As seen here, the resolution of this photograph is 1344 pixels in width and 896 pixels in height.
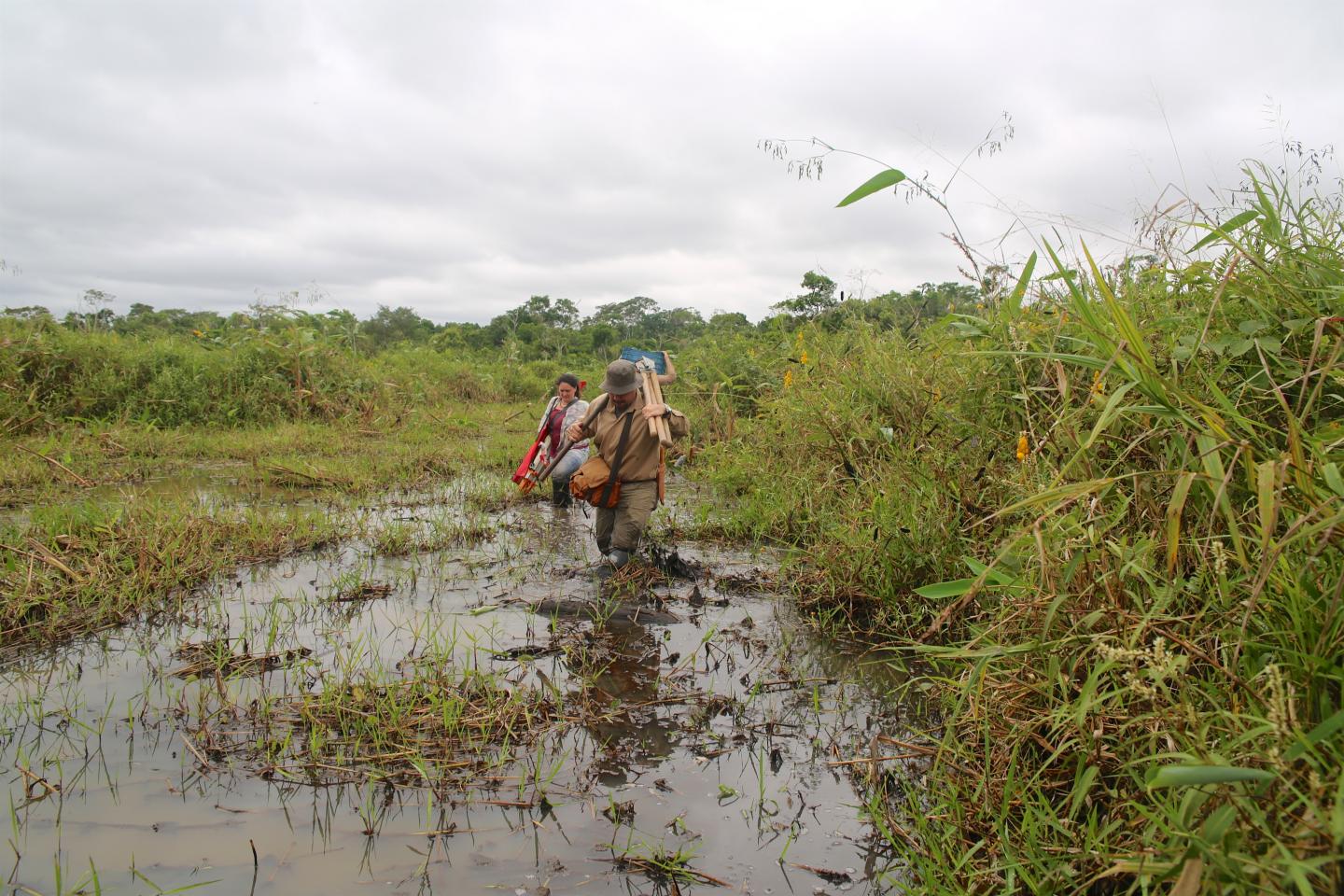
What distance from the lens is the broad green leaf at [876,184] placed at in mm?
2527

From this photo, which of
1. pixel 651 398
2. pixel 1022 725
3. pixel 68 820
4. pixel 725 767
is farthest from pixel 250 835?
pixel 651 398

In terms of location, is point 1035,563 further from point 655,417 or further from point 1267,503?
point 655,417

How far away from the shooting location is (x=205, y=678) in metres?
3.79

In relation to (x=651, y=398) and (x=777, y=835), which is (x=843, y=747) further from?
(x=651, y=398)

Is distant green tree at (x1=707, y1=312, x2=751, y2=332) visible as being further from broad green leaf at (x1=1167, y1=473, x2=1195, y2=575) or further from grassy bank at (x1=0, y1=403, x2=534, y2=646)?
broad green leaf at (x1=1167, y1=473, x2=1195, y2=575)

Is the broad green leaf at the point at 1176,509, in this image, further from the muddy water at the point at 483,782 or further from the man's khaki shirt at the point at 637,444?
the man's khaki shirt at the point at 637,444

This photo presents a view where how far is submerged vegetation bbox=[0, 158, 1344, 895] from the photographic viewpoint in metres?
1.87

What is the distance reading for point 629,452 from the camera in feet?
18.5

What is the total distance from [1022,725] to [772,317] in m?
9.29

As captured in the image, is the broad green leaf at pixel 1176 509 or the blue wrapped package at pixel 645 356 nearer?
the broad green leaf at pixel 1176 509

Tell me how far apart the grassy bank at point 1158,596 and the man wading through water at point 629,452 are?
2.15m

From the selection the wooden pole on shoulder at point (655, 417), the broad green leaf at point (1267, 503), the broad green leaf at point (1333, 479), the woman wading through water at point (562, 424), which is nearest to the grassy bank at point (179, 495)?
the woman wading through water at point (562, 424)

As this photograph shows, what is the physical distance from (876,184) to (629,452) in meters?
3.34

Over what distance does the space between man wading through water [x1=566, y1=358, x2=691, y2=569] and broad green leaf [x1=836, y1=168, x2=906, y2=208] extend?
10.1ft
